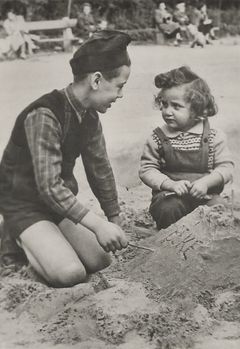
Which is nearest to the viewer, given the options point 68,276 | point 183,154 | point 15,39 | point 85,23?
point 68,276

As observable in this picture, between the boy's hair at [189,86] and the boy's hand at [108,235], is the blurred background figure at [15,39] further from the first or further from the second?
the boy's hand at [108,235]

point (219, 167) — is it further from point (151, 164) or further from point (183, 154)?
point (151, 164)

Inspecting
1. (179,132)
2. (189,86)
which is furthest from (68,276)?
(189,86)

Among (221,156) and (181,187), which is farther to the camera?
(221,156)

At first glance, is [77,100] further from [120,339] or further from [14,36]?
[14,36]

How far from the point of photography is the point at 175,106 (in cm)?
287

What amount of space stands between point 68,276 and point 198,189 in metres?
0.76

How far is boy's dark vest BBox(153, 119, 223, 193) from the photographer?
9.50ft

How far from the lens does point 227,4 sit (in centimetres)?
1481

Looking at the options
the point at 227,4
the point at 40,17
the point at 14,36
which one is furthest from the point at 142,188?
the point at 227,4

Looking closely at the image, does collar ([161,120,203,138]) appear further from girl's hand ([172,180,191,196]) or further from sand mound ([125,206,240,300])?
sand mound ([125,206,240,300])

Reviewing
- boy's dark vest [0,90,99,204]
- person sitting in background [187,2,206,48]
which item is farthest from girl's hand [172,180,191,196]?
person sitting in background [187,2,206,48]

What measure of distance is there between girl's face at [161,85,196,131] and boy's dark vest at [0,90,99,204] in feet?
1.42

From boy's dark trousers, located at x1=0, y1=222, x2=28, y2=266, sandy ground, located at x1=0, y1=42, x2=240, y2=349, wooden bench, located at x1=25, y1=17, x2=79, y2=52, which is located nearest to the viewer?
sandy ground, located at x1=0, y1=42, x2=240, y2=349
